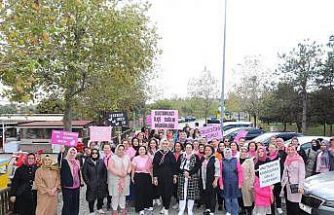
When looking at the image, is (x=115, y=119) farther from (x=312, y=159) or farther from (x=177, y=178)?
(x=312, y=159)

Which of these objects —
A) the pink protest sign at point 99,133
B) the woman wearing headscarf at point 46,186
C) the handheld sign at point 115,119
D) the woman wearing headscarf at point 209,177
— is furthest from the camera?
the handheld sign at point 115,119

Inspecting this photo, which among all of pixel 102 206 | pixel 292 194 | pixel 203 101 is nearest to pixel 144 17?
pixel 102 206

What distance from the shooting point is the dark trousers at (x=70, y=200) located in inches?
372

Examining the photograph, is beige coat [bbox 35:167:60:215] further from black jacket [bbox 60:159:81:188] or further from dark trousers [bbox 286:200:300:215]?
dark trousers [bbox 286:200:300:215]

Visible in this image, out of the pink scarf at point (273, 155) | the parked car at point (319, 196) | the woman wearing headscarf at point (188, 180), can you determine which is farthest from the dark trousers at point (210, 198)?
the parked car at point (319, 196)

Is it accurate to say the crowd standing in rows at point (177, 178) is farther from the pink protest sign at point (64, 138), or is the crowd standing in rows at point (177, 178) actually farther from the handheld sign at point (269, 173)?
the pink protest sign at point (64, 138)

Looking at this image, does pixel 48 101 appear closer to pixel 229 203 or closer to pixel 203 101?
pixel 229 203

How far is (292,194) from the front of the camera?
9.53 m

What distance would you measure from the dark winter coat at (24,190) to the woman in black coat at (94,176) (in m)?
1.27

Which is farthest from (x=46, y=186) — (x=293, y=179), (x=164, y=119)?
(x=164, y=119)

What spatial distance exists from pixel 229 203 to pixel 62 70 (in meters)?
7.36

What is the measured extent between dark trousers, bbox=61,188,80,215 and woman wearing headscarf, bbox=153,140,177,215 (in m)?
1.91

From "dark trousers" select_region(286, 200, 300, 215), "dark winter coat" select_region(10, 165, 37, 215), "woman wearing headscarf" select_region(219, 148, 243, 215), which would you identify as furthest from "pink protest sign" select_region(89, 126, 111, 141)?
"dark trousers" select_region(286, 200, 300, 215)

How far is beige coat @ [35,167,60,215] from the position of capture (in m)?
9.05
